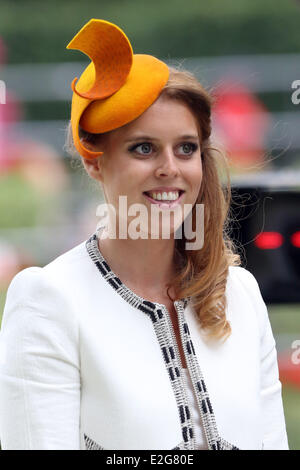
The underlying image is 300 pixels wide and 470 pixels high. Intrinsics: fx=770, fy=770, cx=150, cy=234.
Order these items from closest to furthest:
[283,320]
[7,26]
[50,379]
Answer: [50,379], [283,320], [7,26]

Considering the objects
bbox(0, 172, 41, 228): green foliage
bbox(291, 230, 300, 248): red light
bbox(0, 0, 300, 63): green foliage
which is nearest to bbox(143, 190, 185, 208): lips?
bbox(291, 230, 300, 248): red light

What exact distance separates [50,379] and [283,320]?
3163mm

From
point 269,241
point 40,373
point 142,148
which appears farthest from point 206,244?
point 269,241

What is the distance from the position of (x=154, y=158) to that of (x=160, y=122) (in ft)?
0.15

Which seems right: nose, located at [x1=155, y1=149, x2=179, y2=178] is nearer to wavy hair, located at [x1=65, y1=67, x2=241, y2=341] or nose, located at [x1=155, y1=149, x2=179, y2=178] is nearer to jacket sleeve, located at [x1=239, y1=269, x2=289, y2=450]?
wavy hair, located at [x1=65, y1=67, x2=241, y2=341]

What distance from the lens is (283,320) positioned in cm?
400

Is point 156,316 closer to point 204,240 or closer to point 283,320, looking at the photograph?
Result: point 204,240

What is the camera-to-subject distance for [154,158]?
1007 mm

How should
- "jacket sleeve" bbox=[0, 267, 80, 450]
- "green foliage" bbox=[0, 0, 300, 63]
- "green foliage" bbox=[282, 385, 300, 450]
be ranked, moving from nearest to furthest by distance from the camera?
"jacket sleeve" bbox=[0, 267, 80, 450] < "green foliage" bbox=[282, 385, 300, 450] < "green foliage" bbox=[0, 0, 300, 63]

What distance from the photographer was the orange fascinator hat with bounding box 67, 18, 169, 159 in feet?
3.22

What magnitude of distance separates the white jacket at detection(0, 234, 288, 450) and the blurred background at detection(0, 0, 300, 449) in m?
0.97

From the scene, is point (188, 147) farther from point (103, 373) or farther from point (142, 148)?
point (103, 373)

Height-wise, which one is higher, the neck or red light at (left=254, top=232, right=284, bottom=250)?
red light at (left=254, top=232, right=284, bottom=250)
